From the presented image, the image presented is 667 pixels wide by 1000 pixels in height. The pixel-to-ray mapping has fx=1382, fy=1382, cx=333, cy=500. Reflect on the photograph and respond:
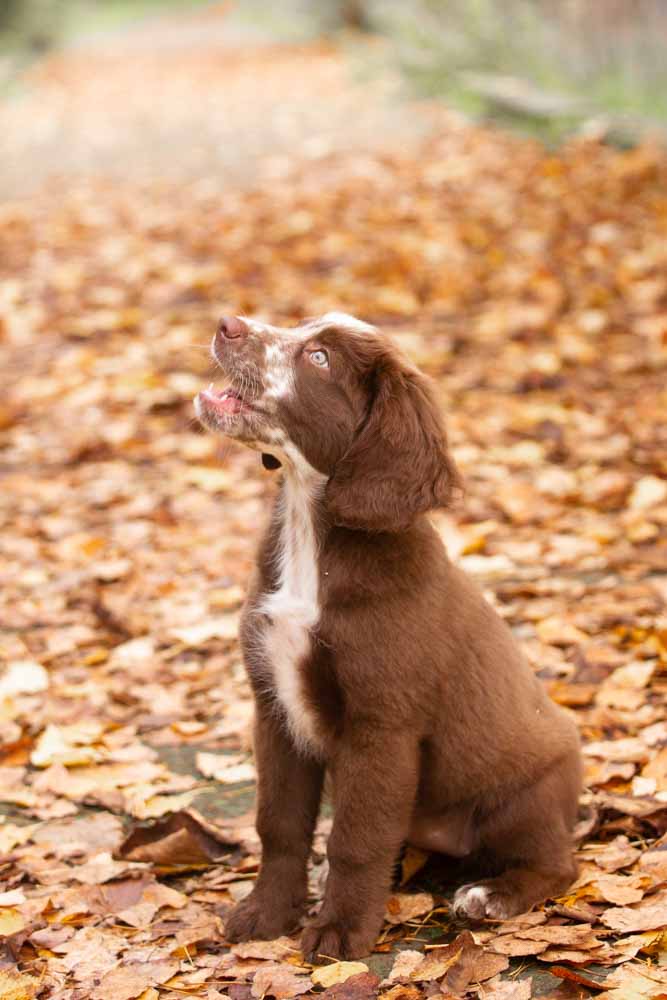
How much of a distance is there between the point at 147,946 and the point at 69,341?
241 inches

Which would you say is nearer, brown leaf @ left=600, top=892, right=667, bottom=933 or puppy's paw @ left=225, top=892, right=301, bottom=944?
brown leaf @ left=600, top=892, right=667, bottom=933

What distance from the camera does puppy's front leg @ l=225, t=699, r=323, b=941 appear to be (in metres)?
3.52

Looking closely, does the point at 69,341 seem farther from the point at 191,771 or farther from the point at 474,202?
the point at 191,771

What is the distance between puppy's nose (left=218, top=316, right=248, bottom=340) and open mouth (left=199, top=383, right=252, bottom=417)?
13 cm

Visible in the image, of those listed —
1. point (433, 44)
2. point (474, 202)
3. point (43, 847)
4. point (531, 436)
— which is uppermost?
point (433, 44)

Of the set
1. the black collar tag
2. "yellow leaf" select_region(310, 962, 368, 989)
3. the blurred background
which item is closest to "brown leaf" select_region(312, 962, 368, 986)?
"yellow leaf" select_region(310, 962, 368, 989)

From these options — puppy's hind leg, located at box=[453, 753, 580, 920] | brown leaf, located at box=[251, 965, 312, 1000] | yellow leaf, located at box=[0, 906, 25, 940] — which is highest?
puppy's hind leg, located at box=[453, 753, 580, 920]

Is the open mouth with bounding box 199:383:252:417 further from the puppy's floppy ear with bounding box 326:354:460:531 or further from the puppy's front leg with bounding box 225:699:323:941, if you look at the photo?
the puppy's front leg with bounding box 225:699:323:941

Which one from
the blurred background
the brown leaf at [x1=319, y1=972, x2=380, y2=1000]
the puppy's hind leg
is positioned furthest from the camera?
the blurred background

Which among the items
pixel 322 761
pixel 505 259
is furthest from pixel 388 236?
pixel 322 761

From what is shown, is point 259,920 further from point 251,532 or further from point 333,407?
point 251,532

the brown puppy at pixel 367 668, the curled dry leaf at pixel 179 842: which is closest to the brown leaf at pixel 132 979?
the brown puppy at pixel 367 668

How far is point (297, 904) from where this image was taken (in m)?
3.56

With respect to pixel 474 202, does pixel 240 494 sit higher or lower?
lower
